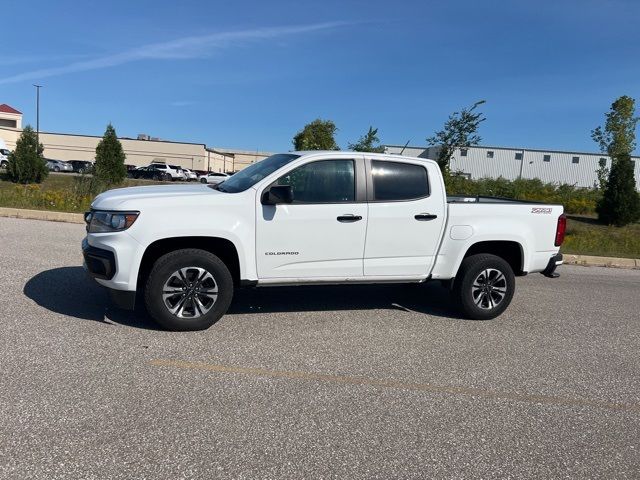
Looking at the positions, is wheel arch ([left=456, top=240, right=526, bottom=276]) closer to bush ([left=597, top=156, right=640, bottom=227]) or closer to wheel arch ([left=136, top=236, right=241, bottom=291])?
wheel arch ([left=136, top=236, right=241, bottom=291])

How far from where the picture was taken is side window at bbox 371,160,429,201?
588 centimetres

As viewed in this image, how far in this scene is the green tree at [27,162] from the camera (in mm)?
28109

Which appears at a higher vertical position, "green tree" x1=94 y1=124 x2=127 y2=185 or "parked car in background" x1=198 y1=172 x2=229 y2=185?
"green tree" x1=94 y1=124 x2=127 y2=185

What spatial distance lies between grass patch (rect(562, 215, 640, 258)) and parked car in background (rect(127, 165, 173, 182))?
120 ft

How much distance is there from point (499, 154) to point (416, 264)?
6491 centimetres

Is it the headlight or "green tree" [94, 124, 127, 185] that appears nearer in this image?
the headlight

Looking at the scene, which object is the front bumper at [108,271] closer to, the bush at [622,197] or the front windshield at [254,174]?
the front windshield at [254,174]

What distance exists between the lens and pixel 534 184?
1292 inches

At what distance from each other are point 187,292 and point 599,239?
16.4 m

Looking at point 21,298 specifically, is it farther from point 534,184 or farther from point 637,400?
point 534,184

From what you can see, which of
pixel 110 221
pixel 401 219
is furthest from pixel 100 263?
pixel 401 219

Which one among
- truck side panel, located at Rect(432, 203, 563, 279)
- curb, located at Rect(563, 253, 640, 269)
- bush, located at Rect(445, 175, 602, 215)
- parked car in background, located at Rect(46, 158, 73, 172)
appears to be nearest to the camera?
truck side panel, located at Rect(432, 203, 563, 279)

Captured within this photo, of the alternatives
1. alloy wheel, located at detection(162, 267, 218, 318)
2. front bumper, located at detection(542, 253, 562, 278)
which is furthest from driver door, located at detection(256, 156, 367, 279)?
front bumper, located at detection(542, 253, 562, 278)

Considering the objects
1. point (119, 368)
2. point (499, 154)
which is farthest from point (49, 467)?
point (499, 154)
